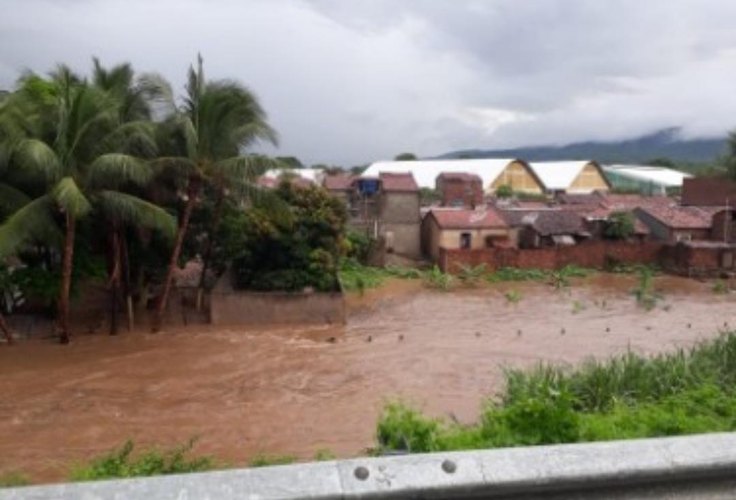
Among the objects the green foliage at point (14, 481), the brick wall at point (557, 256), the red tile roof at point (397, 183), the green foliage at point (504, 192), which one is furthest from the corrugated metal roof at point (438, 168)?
the green foliage at point (14, 481)

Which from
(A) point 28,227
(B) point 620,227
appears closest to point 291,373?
(A) point 28,227

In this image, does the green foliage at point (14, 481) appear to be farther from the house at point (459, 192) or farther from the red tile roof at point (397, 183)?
the house at point (459, 192)

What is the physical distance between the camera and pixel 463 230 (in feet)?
105

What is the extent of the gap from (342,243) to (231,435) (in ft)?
36.9

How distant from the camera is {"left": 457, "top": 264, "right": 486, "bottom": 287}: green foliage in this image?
2884 centimetres

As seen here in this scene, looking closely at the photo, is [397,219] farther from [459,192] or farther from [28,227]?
[28,227]

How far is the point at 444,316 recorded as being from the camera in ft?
72.8

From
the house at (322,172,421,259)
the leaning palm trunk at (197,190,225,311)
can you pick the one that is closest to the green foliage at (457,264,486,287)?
the house at (322,172,421,259)

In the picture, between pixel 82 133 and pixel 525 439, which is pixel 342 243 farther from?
pixel 525 439

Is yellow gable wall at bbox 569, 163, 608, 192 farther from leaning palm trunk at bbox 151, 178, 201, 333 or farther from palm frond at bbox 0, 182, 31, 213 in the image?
palm frond at bbox 0, 182, 31, 213

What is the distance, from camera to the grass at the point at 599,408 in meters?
5.09

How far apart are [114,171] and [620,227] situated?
24.2m

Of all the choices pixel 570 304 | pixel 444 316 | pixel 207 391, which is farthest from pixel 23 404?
pixel 570 304

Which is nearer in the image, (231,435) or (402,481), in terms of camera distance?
(402,481)
